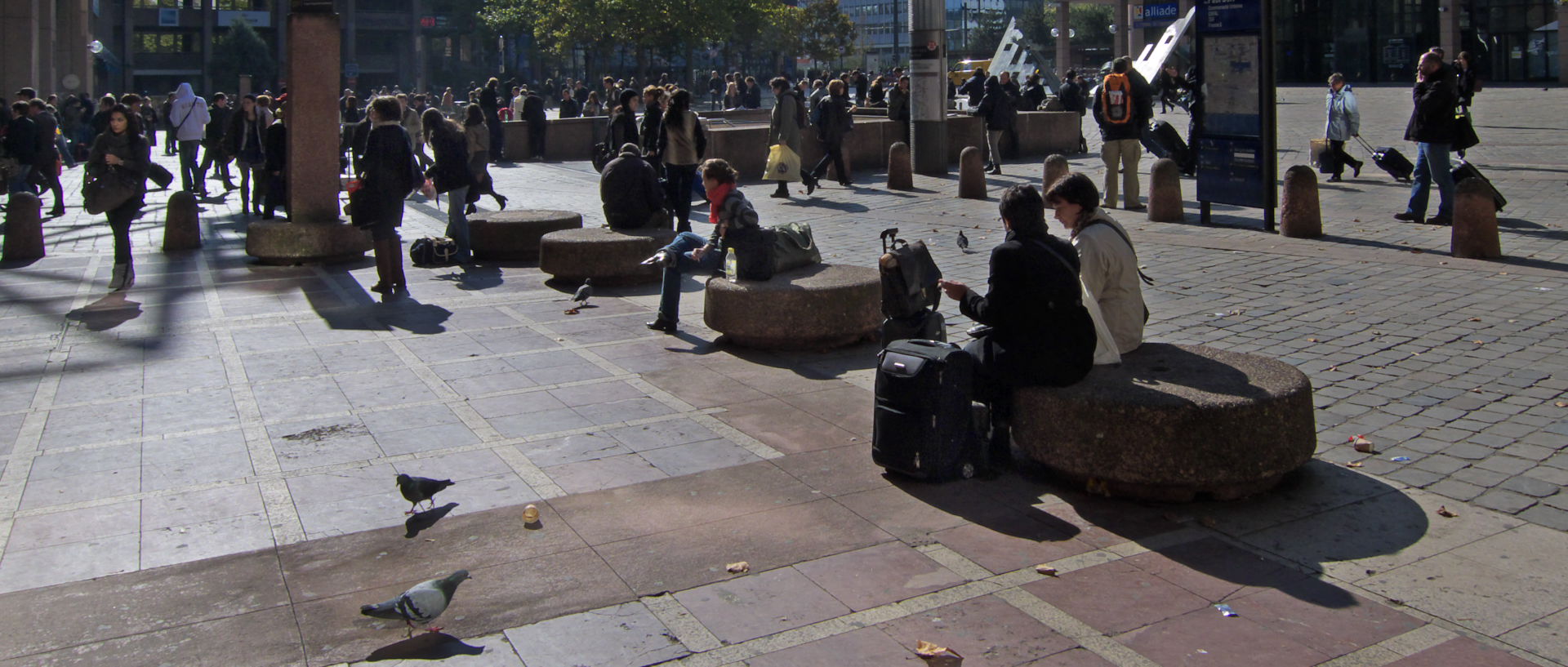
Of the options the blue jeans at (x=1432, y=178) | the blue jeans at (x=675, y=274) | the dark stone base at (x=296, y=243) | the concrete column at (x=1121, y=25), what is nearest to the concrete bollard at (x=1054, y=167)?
the blue jeans at (x=1432, y=178)

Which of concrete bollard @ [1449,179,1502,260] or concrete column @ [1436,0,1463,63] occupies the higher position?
concrete column @ [1436,0,1463,63]

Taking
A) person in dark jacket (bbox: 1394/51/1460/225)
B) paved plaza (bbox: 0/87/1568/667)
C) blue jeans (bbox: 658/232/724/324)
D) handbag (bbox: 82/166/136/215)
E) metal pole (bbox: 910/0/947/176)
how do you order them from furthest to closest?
metal pole (bbox: 910/0/947/176)
person in dark jacket (bbox: 1394/51/1460/225)
handbag (bbox: 82/166/136/215)
blue jeans (bbox: 658/232/724/324)
paved plaza (bbox: 0/87/1568/667)

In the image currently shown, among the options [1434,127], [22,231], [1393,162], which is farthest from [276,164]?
[1393,162]

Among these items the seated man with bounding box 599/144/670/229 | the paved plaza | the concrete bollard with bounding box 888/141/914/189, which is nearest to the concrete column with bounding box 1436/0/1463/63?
the concrete bollard with bounding box 888/141/914/189

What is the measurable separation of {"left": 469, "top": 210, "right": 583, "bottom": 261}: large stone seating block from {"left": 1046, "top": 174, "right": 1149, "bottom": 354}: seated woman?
8.08 meters

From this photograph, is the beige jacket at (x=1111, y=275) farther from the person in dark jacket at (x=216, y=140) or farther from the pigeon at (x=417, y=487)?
the person in dark jacket at (x=216, y=140)

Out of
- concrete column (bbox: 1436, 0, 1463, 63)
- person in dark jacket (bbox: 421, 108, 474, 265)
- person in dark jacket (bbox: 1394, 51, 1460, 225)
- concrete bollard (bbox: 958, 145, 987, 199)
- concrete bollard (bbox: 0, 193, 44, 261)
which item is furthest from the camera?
concrete column (bbox: 1436, 0, 1463, 63)

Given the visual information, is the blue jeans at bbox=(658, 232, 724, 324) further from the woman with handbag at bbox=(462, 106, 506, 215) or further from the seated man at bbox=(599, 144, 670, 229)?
the woman with handbag at bbox=(462, 106, 506, 215)

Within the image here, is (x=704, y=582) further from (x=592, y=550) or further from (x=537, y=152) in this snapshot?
(x=537, y=152)

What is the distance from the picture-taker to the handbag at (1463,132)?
507 inches

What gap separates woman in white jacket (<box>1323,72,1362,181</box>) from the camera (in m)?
17.7

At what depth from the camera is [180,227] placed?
15086 mm

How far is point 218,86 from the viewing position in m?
73.9

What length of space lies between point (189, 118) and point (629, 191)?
40.1 ft
